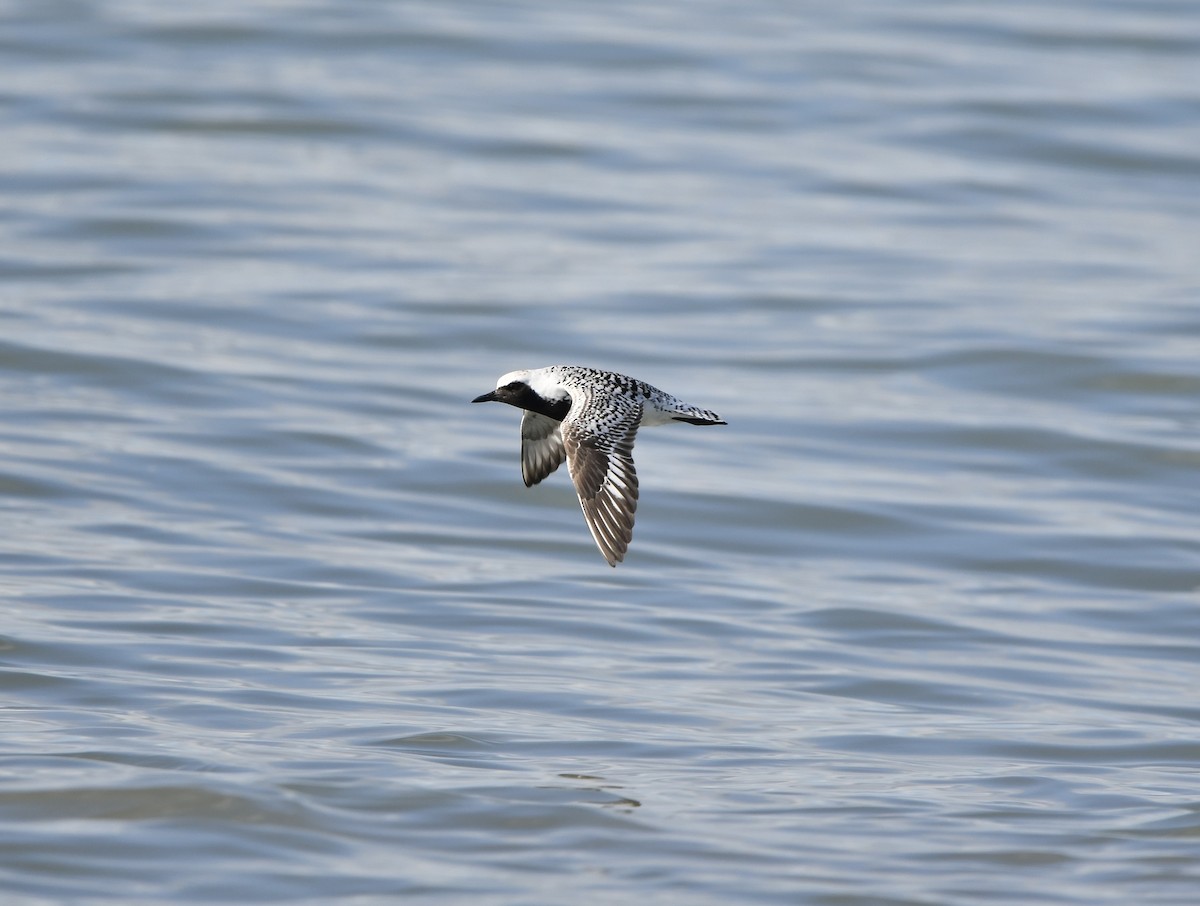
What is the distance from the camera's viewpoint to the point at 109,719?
8602 millimetres

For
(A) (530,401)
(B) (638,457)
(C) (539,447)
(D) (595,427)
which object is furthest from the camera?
(B) (638,457)

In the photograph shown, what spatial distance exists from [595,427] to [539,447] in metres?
1.21

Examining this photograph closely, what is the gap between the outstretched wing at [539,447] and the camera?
9891 millimetres

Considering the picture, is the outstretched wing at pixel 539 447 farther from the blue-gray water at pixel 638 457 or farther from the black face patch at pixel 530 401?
the blue-gray water at pixel 638 457

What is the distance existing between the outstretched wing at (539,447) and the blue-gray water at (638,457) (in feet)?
3.22

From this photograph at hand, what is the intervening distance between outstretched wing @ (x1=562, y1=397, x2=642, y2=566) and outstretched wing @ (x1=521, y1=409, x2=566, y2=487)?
1072 millimetres

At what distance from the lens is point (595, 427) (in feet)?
28.7

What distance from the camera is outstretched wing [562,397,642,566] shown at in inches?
328

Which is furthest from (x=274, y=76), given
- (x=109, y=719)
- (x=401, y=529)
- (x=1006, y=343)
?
(x=109, y=719)

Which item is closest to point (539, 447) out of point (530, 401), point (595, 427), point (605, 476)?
point (530, 401)

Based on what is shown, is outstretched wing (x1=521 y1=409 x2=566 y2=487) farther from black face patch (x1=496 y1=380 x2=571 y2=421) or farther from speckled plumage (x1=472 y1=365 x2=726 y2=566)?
black face patch (x1=496 y1=380 x2=571 y2=421)

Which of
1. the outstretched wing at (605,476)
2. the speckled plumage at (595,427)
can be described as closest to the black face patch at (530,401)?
the speckled plumage at (595,427)

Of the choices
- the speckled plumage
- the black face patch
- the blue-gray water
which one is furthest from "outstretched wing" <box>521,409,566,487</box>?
the blue-gray water

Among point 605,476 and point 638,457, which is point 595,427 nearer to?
point 605,476
